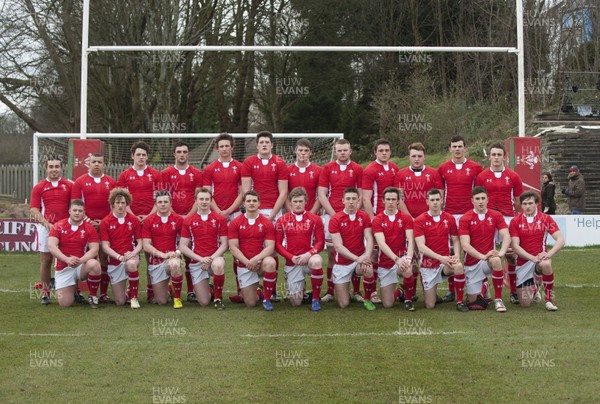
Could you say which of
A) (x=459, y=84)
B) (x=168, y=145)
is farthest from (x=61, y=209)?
(x=459, y=84)

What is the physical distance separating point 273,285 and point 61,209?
2.91m

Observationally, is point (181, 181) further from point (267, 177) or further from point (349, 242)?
point (349, 242)

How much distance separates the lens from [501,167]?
9.57m

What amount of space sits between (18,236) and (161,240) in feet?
25.5

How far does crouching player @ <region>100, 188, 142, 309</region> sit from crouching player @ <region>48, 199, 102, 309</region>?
6.2 inches

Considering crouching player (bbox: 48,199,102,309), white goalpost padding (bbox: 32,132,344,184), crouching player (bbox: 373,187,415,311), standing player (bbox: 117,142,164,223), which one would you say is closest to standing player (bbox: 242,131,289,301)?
standing player (bbox: 117,142,164,223)

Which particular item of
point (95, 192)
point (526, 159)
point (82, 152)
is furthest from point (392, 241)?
point (82, 152)

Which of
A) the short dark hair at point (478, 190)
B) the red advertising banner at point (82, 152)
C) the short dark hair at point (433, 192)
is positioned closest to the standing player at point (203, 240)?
the short dark hair at point (433, 192)

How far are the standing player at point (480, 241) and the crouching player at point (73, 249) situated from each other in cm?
423

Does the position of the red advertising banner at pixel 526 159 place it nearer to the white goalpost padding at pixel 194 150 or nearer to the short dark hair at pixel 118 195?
the white goalpost padding at pixel 194 150

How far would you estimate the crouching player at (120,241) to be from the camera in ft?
30.1

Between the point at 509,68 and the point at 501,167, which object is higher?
the point at 509,68

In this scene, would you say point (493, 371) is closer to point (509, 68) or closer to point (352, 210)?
point (352, 210)

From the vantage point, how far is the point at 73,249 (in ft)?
30.1
